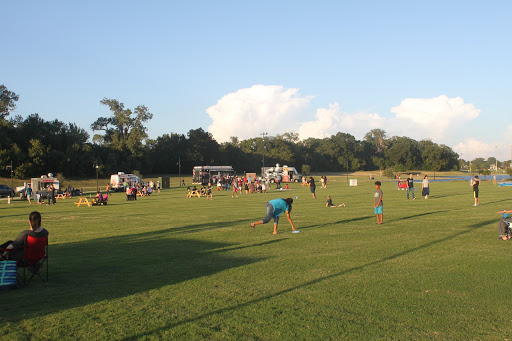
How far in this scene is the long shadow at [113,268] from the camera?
6.51 m

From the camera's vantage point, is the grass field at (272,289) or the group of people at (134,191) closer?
the grass field at (272,289)

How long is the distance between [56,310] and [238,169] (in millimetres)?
109646

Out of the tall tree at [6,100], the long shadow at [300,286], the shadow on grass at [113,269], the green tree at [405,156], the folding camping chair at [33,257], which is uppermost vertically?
the tall tree at [6,100]

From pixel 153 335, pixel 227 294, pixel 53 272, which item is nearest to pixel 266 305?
pixel 227 294

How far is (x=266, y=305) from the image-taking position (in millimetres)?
6203

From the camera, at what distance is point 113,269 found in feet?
28.6

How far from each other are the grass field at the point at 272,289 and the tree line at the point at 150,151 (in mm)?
67808

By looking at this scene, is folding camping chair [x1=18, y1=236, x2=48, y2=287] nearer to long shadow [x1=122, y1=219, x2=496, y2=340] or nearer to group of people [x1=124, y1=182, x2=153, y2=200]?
long shadow [x1=122, y1=219, x2=496, y2=340]

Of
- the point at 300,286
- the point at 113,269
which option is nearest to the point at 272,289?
the point at 300,286

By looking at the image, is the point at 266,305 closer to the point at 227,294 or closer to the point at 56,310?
the point at 227,294

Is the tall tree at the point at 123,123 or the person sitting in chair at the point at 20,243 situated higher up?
the tall tree at the point at 123,123

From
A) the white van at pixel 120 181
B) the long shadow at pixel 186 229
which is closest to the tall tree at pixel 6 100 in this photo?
the white van at pixel 120 181

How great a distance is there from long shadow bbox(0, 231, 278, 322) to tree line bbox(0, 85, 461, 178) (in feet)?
216

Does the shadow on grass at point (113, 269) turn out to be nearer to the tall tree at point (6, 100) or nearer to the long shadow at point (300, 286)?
the long shadow at point (300, 286)
